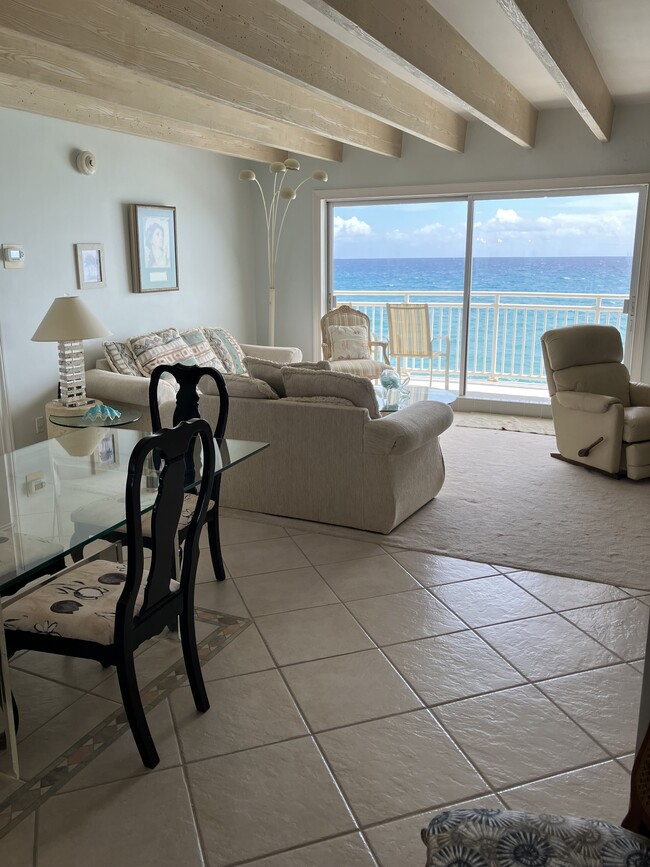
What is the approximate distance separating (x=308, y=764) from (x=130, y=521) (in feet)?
2.92

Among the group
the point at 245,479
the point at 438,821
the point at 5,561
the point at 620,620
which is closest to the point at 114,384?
the point at 245,479

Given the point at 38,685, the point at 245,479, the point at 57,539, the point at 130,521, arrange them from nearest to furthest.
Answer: the point at 130,521 < the point at 57,539 < the point at 38,685 < the point at 245,479

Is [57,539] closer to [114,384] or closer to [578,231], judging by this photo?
[114,384]

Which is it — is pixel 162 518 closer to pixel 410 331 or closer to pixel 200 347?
pixel 200 347

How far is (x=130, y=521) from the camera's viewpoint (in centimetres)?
179

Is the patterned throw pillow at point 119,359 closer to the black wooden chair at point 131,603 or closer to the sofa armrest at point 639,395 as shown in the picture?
the black wooden chair at point 131,603

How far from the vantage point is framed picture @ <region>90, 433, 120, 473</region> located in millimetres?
2652

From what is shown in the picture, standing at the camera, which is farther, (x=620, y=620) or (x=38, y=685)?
(x=620, y=620)

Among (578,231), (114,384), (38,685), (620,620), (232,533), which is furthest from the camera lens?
(578,231)

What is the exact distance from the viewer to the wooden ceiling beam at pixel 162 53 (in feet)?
9.27

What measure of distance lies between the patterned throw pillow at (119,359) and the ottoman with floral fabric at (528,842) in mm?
4465

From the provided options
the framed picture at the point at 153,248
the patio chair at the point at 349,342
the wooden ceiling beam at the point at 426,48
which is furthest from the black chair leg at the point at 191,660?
the patio chair at the point at 349,342

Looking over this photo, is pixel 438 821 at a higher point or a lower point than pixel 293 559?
higher

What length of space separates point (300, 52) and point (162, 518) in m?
2.59
